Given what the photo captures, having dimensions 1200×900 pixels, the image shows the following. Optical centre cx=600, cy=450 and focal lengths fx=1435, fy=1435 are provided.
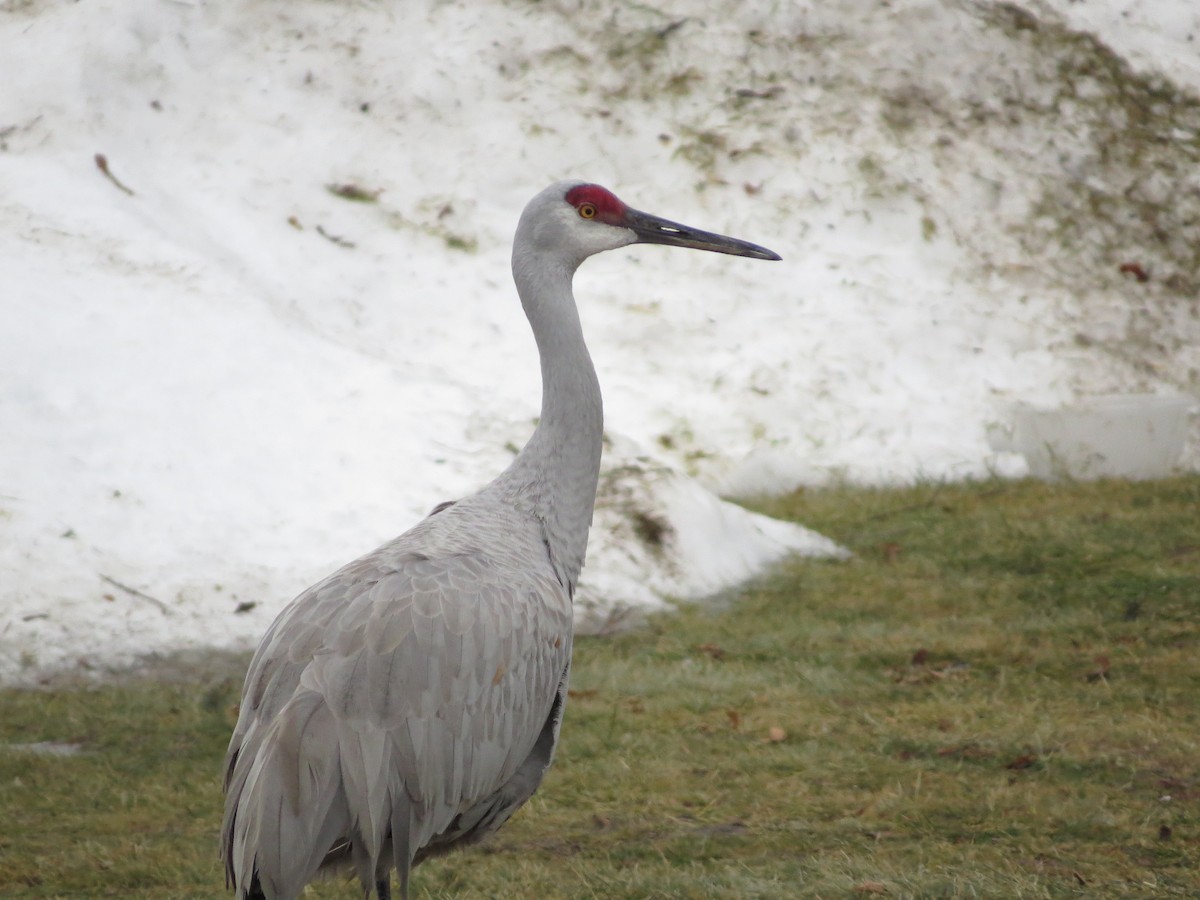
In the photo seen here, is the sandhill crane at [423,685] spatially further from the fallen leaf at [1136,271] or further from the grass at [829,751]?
the fallen leaf at [1136,271]

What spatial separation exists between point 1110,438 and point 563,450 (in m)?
5.48

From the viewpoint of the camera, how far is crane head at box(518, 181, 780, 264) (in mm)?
4508

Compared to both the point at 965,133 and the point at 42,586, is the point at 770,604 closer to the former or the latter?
the point at 42,586

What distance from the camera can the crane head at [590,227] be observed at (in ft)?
14.8

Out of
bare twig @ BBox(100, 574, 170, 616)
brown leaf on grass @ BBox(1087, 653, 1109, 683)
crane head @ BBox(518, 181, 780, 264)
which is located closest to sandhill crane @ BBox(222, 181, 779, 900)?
crane head @ BBox(518, 181, 780, 264)

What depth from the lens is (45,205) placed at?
26.2 feet

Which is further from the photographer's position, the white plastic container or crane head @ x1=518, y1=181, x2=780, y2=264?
the white plastic container

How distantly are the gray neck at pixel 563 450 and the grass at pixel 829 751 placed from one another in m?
0.99

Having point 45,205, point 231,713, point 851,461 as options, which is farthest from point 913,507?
point 45,205

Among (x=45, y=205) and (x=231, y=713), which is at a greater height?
(x=45, y=205)

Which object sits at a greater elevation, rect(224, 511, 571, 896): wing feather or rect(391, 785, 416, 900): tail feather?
rect(224, 511, 571, 896): wing feather

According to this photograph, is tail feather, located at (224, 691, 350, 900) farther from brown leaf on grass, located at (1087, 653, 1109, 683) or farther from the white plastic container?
the white plastic container

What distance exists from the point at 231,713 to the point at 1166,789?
338 cm

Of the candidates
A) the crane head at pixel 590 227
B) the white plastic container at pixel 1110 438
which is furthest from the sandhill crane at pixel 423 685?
the white plastic container at pixel 1110 438
